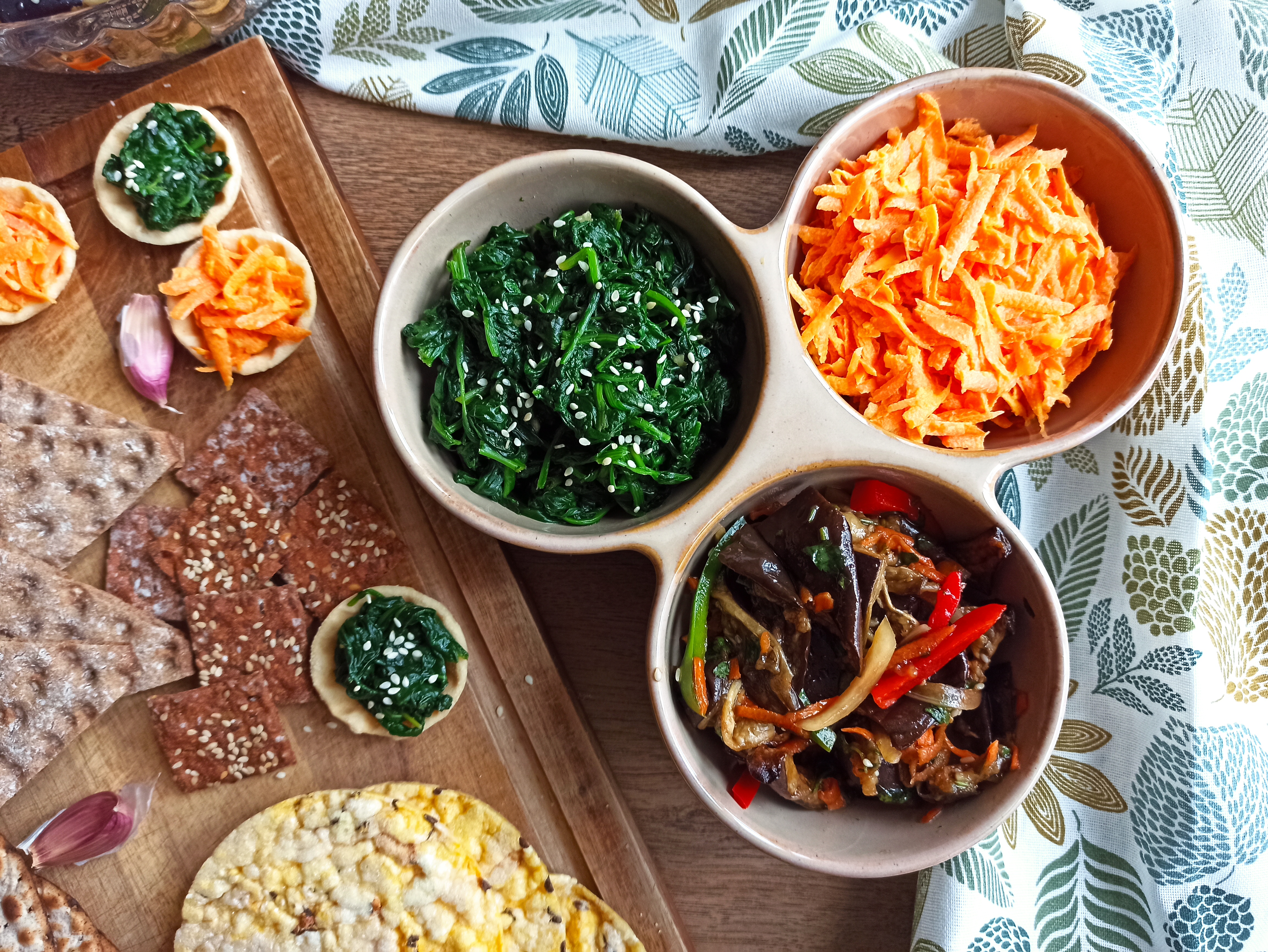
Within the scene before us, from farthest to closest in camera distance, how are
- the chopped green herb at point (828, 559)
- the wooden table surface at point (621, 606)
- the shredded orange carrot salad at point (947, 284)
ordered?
the wooden table surface at point (621, 606) → the shredded orange carrot salad at point (947, 284) → the chopped green herb at point (828, 559)

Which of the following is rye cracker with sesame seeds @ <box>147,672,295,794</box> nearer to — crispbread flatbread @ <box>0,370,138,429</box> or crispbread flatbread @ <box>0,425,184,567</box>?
crispbread flatbread @ <box>0,425,184,567</box>

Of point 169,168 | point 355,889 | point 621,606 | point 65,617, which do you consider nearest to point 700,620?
point 621,606

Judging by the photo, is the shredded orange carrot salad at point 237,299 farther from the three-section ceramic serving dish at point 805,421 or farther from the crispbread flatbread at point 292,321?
the three-section ceramic serving dish at point 805,421

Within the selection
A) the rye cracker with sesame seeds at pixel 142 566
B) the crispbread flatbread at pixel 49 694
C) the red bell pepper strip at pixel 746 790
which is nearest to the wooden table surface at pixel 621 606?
the red bell pepper strip at pixel 746 790

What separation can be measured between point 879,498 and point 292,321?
210 cm

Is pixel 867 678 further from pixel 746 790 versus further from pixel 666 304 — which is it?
pixel 666 304

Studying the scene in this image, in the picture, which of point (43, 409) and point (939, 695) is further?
point (43, 409)

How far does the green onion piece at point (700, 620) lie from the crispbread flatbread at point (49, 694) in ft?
6.24

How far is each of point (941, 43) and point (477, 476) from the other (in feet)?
7.59

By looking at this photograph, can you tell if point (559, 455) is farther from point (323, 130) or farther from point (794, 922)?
point (794, 922)

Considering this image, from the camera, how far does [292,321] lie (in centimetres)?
312

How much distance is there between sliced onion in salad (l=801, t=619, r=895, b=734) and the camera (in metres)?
2.55

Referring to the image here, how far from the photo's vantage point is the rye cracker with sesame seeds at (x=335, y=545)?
10.2 feet

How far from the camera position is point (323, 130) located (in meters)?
3.25
